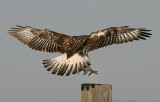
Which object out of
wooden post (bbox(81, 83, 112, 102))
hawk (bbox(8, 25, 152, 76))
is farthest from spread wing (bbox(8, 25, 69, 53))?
wooden post (bbox(81, 83, 112, 102))

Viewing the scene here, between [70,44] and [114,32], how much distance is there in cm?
130

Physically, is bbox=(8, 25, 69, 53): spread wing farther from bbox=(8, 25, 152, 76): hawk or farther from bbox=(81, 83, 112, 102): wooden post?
bbox=(81, 83, 112, 102): wooden post

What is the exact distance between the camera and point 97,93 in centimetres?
434

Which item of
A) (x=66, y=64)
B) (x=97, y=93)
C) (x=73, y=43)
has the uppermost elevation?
(x=73, y=43)

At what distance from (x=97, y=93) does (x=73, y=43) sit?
8.76ft

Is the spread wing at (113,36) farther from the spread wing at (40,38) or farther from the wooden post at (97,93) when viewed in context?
the wooden post at (97,93)

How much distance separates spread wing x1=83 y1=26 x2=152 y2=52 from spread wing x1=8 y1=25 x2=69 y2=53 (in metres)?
0.78

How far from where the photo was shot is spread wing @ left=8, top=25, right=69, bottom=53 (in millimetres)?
7389

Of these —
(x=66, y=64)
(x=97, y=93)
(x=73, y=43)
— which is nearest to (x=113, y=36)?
(x=73, y=43)

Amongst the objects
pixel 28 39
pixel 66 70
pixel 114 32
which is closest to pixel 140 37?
pixel 114 32

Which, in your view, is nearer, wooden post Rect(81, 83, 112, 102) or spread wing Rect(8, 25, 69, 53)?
wooden post Rect(81, 83, 112, 102)

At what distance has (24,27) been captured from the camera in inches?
372

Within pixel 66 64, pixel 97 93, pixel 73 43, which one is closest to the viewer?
pixel 97 93

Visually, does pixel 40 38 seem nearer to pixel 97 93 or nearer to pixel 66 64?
pixel 66 64
